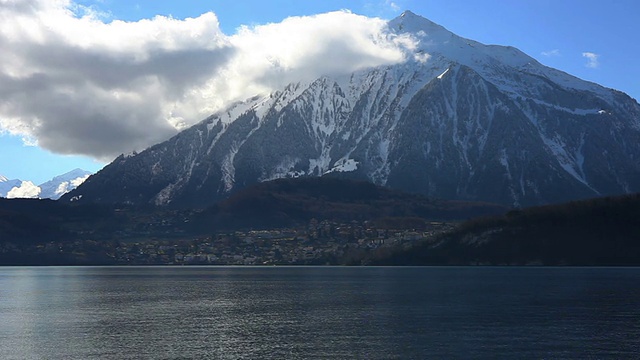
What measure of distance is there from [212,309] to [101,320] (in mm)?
33937

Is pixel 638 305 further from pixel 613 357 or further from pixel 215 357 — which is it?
pixel 215 357

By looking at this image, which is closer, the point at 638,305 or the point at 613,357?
the point at 613,357

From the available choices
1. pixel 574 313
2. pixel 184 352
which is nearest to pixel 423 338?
pixel 184 352

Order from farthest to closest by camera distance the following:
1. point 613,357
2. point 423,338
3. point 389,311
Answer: point 389,311 < point 423,338 < point 613,357

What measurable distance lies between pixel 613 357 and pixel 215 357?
61546mm

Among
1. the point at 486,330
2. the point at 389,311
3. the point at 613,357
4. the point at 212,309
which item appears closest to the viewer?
the point at 613,357

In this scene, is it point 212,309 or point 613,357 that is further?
point 212,309

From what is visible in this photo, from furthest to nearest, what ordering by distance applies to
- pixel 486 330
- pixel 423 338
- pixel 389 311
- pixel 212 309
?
1. pixel 212 309
2. pixel 389 311
3. pixel 486 330
4. pixel 423 338

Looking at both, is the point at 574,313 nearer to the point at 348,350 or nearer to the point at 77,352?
the point at 348,350

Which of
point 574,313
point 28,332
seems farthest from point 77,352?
point 574,313

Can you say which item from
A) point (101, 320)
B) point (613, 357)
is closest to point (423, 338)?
point (613, 357)

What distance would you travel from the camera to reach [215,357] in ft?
391

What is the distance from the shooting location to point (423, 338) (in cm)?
Answer: 13575

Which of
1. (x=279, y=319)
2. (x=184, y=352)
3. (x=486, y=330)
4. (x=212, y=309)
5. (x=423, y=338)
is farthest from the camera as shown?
(x=212, y=309)
